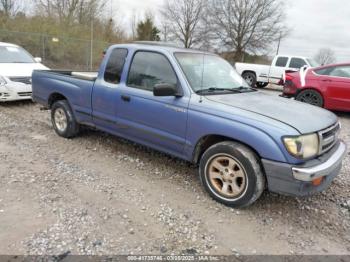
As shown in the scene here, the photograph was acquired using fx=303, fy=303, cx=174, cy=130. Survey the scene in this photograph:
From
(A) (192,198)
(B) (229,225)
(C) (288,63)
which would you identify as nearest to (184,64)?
(A) (192,198)

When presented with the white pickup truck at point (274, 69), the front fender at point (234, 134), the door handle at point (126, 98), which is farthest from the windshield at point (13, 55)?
the white pickup truck at point (274, 69)

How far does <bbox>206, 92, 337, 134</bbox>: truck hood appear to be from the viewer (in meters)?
3.18

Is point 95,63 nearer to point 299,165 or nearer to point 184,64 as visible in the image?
point 184,64

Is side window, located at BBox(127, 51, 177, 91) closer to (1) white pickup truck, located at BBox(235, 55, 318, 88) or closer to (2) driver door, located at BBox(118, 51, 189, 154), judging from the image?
(2) driver door, located at BBox(118, 51, 189, 154)

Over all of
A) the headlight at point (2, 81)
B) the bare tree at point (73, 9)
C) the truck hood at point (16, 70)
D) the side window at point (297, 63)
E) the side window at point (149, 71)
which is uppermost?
the bare tree at point (73, 9)

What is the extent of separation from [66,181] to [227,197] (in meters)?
2.05

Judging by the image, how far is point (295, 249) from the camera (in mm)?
2859

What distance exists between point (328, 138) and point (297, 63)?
1201 cm

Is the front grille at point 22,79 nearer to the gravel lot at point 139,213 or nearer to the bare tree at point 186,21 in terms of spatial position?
the gravel lot at point 139,213

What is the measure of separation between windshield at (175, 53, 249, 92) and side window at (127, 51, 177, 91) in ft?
0.64

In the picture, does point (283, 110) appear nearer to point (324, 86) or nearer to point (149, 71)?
point (149, 71)

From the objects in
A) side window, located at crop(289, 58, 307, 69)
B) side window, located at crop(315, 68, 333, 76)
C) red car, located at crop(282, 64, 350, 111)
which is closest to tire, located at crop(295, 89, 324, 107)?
red car, located at crop(282, 64, 350, 111)

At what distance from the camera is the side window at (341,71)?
8430 millimetres

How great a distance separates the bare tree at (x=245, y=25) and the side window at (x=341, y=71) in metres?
23.6
